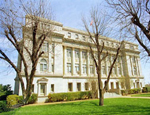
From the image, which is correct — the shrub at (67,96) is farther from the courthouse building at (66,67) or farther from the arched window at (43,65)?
the arched window at (43,65)

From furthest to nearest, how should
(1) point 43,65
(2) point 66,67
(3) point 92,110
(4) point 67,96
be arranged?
(2) point 66,67 → (1) point 43,65 → (4) point 67,96 → (3) point 92,110

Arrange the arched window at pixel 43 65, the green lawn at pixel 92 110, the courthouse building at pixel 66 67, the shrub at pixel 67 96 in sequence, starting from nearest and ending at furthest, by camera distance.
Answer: the green lawn at pixel 92 110
the shrub at pixel 67 96
the courthouse building at pixel 66 67
the arched window at pixel 43 65

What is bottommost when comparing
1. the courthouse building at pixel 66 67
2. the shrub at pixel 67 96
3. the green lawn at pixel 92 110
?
the shrub at pixel 67 96

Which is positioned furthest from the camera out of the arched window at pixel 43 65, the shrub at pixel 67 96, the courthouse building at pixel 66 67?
the arched window at pixel 43 65

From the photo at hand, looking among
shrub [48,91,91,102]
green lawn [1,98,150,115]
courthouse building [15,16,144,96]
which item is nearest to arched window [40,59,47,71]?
courthouse building [15,16,144,96]

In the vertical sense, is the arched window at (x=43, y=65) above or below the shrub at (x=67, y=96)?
above

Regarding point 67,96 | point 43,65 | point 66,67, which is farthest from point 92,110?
point 66,67

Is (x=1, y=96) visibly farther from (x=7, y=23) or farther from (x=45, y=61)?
(x=7, y=23)

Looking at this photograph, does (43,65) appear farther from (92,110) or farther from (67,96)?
(92,110)

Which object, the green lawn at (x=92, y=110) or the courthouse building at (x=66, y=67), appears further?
the courthouse building at (x=66, y=67)

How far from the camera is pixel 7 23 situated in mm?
7570

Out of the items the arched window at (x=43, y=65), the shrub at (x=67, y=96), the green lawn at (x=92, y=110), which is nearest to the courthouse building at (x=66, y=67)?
the arched window at (x=43, y=65)

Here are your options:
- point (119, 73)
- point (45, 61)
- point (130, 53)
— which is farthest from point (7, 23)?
point (130, 53)

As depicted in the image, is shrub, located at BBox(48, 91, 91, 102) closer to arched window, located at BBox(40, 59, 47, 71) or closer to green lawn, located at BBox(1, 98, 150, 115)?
arched window, located at BBox(40, 59, 47, 71)
